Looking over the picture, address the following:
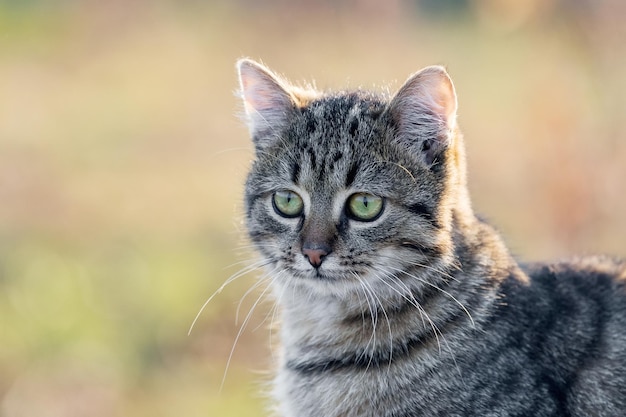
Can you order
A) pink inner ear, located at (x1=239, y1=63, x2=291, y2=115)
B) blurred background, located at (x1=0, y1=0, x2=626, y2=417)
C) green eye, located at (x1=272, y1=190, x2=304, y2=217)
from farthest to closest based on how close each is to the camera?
blurred background, located at (x1=0, y1=0, x2=626, y2=417) → pink inner ear, located at (x1=239, y1=63, x2=291, y2=115) → green eye, located at (x1=272, y1=190, x2=304, y2=217)

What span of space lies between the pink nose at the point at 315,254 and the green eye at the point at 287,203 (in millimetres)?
215

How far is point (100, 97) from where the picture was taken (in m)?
9.27

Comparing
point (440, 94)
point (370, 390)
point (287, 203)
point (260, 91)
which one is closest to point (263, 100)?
point (260, 91)

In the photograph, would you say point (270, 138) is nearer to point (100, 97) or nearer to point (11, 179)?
point (11, 179)

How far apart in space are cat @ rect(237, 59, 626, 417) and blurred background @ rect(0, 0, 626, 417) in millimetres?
447

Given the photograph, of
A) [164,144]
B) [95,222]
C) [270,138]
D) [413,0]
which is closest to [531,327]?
[270,138]

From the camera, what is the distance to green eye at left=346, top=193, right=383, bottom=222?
303 centimetres

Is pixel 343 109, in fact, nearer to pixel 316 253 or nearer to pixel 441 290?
pixel 316 253

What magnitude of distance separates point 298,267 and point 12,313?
288 cm

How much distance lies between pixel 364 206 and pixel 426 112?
1.39 ft

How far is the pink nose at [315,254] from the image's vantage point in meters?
2.96

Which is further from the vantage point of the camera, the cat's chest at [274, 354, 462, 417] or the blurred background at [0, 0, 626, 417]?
the blurred background at [0, 0, 626, 417]

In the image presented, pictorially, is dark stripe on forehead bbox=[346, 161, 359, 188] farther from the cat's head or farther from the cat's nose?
the cat's nose

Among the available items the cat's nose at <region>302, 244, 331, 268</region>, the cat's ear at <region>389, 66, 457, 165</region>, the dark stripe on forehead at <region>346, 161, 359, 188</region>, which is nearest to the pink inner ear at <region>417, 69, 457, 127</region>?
the cat's ear at <region>389, 66, 457, 165</region>
